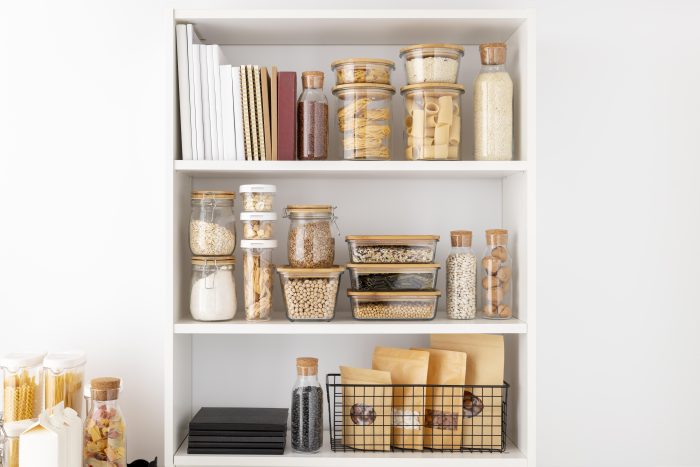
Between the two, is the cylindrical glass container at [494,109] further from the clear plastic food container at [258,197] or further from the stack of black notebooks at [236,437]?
the stack of black notebooks at [236,437]

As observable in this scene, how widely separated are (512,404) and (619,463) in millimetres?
408

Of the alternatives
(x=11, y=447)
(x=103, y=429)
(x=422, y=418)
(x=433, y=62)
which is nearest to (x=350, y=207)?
(x=433, y=62)

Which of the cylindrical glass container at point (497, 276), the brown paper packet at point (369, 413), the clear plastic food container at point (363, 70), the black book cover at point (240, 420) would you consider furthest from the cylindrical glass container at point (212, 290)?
the cylindrical glass container at point (497, 276)

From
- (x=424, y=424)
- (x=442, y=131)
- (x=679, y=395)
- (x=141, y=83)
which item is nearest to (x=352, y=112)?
(x=442, y=131)

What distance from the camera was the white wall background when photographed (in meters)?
1.92

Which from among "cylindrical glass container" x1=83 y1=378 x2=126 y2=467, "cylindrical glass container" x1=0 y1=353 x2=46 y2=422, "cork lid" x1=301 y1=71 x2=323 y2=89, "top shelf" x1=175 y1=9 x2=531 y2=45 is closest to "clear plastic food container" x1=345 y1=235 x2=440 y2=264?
"cork lid" x1=301 y1=71 x2=323 y2=89

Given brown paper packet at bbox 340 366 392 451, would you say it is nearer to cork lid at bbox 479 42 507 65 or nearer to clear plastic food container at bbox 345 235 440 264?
clear plastic food container at bbox 345 235 440 264

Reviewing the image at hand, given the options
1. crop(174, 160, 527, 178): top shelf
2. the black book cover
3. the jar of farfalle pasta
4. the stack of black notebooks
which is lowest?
the stack of black notebooks

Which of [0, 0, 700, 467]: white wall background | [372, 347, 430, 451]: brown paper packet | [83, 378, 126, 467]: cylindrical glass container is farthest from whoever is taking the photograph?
[0, 0, 700, 467]: white wall background

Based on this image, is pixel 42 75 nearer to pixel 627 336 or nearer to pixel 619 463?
pixel 627 336

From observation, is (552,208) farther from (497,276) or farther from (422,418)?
(422,418)

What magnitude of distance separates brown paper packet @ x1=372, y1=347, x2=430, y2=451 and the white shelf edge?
10 cm

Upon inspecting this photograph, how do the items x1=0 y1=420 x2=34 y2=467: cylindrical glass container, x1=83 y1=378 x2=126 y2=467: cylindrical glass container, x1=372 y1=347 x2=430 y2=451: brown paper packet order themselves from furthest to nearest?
1. x1=372 y1=347 x2=430 y2=451: brown paper packet
2. x1=83 y1=378 x2=126 y2=467: cylindrical glass container
3. x1=0 y1=420 x2=34 y2=467: cylindrical glass container

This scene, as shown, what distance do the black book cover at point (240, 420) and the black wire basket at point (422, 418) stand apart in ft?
0.47
